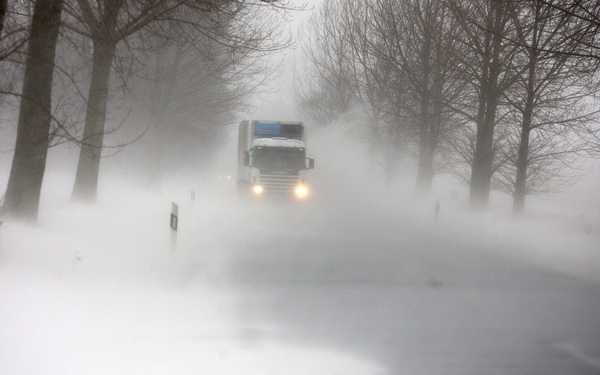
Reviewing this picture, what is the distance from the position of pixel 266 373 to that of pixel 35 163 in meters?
7.14

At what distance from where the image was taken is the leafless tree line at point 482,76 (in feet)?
52.0

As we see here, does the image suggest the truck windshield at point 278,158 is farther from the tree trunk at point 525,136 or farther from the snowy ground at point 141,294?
the tree trunk at point 525,136

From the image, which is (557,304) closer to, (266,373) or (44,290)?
(266,373)

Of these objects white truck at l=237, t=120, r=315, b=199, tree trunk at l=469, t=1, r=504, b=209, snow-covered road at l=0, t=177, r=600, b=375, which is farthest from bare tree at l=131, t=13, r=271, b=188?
snow-covered road at l=0, t=177, r=600, b=375

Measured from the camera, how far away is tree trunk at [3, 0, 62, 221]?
1088 centimetres

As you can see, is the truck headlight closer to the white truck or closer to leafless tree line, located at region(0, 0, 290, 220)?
the white truck

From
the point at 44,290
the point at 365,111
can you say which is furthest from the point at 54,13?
the point at 365,111

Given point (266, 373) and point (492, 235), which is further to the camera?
point (492, 235)

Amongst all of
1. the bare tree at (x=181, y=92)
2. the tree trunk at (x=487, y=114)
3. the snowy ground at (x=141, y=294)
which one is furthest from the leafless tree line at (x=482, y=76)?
the bare tree at (x=181, y=92)

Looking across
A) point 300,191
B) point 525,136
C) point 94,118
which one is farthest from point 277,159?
point 94,118

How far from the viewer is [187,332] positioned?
7375 mm

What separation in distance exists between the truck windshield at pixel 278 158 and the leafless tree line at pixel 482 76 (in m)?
4.31

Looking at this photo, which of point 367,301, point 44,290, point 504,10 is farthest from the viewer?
point 504,10

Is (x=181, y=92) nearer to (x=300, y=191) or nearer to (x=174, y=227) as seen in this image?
(x=300, y=191)
